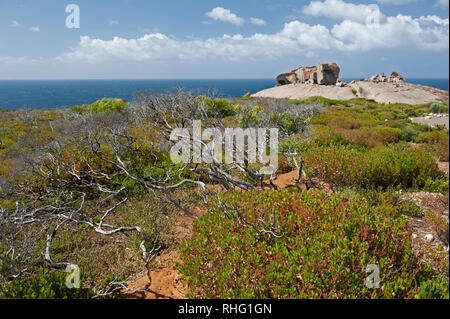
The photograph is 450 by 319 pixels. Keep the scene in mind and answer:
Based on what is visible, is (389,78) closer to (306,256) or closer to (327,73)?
(327,73)

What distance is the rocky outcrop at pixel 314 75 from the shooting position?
57.3 meters

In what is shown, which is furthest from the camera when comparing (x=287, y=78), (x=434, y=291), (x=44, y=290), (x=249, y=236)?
(x=287, y=78)

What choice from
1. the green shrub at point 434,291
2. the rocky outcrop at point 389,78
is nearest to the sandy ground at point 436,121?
the green shrub at point 434,291

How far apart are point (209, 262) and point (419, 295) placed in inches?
88.5

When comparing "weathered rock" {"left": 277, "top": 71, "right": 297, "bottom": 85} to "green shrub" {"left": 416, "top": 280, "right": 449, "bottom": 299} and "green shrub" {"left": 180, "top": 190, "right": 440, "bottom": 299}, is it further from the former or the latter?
"green shrub" {"left": 416, "top": 280, "right": 449, "bottom": 299}

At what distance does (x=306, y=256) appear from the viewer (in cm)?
286

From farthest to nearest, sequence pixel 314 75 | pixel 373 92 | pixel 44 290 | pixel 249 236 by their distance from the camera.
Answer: pixel 314 75, pixel 373 92, pixel 249 236, pixel 44 290

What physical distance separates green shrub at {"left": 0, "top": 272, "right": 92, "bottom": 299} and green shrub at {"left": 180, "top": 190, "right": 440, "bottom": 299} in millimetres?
1369

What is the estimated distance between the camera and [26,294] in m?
2.86

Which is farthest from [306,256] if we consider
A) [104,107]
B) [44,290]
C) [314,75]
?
[314,75]

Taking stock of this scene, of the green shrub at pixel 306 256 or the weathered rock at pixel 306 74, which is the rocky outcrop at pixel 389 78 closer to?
the weathered rock at pixel 306 74

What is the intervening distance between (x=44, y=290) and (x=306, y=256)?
2.89 m

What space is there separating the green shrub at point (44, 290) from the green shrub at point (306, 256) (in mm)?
1369
